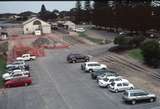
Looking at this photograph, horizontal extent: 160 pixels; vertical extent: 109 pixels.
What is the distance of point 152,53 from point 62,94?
1791cm

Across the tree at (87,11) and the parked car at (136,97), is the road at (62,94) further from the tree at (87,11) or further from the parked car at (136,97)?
the tree at (87,11)

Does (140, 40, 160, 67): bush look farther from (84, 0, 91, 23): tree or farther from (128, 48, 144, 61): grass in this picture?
(84, 0, 91, 23): tree

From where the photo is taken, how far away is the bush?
54.2 meters

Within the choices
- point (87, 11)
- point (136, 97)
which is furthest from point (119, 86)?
point (87, 11)

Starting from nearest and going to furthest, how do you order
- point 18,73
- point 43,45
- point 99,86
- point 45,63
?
point 99,86 → point 18,73 → point 45,63 → point 43,45

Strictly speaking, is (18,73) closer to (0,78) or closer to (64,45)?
(0,78)

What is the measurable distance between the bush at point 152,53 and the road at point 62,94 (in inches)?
367

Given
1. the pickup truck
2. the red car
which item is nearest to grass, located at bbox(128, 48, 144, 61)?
the pickup truck

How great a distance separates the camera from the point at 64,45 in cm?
8619

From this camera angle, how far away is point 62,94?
1665 inches

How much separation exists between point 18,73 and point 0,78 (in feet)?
14.1

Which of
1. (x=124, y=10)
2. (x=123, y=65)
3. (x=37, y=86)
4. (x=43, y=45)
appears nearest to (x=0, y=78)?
(x=37, y=86)

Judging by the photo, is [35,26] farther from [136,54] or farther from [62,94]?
[62,94]

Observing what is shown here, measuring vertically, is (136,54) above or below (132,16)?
below
